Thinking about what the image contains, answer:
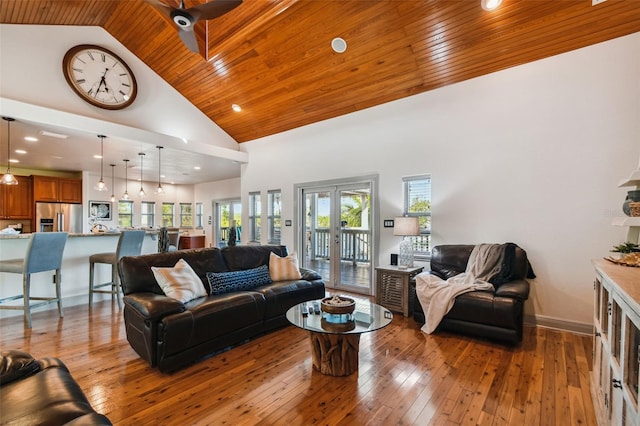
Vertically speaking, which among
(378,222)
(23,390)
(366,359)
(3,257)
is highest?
(378,222)

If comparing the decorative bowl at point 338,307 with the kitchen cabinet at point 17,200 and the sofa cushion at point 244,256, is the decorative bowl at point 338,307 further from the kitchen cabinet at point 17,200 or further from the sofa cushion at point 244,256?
the kitchen cabinet at point 17,200

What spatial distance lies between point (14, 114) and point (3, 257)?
1.80m

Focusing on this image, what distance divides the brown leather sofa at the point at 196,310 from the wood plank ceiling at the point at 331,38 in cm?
288

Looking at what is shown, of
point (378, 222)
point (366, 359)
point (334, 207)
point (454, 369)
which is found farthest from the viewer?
point (334, 207)

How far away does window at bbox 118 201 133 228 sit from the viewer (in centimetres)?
879

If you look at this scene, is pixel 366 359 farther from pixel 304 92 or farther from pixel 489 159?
pixel 304 92

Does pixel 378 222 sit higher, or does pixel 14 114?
pixel 14 114

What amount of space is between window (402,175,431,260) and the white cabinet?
2434 mm

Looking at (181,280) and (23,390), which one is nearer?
(23,390)

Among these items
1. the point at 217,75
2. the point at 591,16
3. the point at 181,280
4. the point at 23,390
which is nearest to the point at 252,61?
the point at 217,75

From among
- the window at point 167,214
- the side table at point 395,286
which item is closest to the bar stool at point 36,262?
the side table at point 395,286

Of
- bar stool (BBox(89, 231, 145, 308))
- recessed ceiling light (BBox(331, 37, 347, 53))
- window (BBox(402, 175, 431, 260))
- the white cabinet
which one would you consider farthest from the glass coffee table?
recessed ceiling light (BBox(331, 37, 347, 53))

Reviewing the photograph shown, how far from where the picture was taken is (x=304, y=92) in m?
4.84

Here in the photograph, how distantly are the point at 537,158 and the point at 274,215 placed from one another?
4.72 metres
